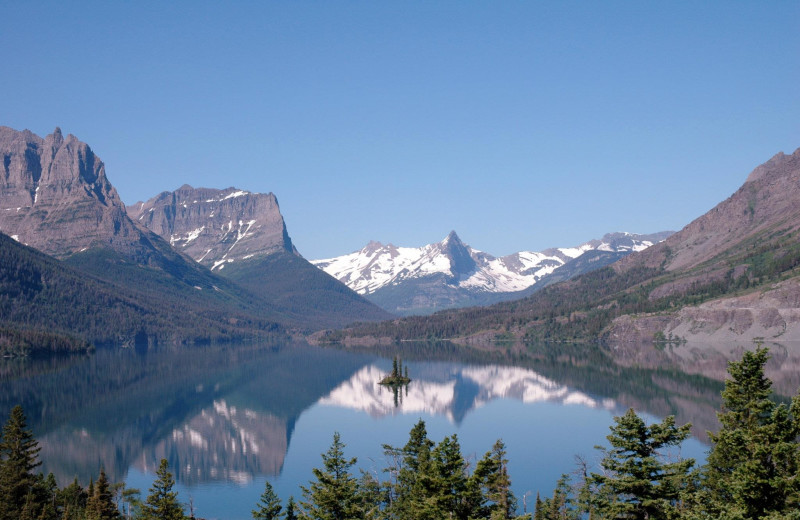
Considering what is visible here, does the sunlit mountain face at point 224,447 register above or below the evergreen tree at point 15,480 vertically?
below

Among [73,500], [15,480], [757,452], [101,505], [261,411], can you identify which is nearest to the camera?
[757,452]

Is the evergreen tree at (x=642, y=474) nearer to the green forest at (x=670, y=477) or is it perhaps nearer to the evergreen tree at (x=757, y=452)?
the green forest at (x=670, y=477)

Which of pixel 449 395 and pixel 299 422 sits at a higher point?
pixel 449 395

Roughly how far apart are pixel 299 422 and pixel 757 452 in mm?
119727

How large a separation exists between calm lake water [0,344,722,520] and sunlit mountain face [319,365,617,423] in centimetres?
42

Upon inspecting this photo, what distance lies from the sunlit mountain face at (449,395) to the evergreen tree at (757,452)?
100757 mm

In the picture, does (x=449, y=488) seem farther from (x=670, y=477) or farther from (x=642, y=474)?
(x=670, y=477)

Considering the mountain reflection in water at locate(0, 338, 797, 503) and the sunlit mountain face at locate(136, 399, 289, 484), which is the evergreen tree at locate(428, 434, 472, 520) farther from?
the sunlit mountain face at locate(136, 399, 289, 484)

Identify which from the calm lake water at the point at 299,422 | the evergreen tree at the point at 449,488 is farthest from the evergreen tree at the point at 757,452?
the calm lake water at the point at 299,422

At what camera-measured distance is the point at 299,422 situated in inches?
5571

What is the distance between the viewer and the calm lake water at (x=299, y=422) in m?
95.8

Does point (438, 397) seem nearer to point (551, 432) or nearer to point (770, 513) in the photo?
point (551, 432)

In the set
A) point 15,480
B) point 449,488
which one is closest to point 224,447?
point 15,480

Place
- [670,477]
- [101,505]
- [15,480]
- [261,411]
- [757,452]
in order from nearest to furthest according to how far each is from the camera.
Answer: [757,452]
[670,477]
[101,505]
[15,480]
[261,411]
